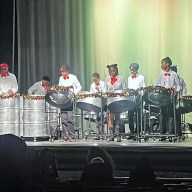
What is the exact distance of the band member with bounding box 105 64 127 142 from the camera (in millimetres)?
5520

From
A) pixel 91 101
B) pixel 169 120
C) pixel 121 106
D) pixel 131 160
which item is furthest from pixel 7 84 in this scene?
pixel 131 160

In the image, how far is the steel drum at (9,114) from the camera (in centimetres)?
580

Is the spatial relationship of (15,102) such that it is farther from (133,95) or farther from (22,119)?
(133,95)

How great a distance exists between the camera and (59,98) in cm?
553

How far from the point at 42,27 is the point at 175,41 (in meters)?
2.15

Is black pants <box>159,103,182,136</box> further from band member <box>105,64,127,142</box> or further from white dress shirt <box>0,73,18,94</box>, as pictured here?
white dress shirt <box>0,73,18,94</box>

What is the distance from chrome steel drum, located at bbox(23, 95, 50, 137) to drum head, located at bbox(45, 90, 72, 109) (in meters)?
0.44

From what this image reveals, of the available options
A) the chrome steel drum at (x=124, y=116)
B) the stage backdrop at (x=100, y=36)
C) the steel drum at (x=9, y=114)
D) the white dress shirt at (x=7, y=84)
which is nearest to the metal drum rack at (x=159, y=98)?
the chrome steel drum at (x=124, y=116)

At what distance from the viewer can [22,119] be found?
592 centimetres

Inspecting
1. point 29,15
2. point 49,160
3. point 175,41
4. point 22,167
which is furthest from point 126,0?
point 22,167

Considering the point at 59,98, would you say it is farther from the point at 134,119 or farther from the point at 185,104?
the point at 185,104

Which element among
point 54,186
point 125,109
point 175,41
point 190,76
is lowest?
point 54,186

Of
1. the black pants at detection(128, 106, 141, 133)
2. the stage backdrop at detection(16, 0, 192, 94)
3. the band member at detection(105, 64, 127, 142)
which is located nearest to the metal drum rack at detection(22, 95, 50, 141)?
the band member at detection(105, 64, 127, 142)

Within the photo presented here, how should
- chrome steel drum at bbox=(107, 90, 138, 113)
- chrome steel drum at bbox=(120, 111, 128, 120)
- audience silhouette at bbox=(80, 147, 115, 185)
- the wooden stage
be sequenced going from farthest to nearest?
chrome steel drum at bbox=(120, 111, 128, 120)
chrome steel drum at bbox=(107, 90, 138, 113)
the wooden stage
audience silhouette at bbox=(80, 147, 115, 185)
